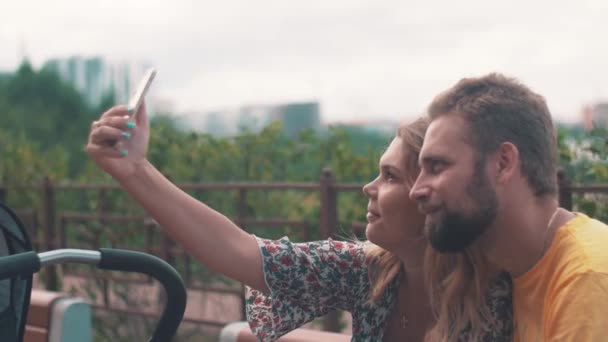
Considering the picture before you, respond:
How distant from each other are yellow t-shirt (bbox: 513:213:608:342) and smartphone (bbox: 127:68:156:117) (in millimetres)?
830

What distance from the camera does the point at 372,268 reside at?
2352 millimetres

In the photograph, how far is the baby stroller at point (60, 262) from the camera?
2.12m

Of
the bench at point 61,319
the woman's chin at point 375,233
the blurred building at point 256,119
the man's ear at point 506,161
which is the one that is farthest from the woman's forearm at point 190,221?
the blurred building at point 256,119

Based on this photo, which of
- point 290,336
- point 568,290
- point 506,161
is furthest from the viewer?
point 290,336

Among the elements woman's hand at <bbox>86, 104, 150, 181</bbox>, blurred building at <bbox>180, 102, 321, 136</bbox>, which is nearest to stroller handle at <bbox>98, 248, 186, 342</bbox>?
woman's hand at <bbox>86, 104, 150, 181</bbox>

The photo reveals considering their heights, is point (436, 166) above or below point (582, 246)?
above

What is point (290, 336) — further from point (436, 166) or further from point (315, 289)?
point (436, 166)

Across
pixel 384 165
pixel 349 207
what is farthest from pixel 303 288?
pixel 349 207

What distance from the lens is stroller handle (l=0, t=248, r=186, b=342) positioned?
6.35ft

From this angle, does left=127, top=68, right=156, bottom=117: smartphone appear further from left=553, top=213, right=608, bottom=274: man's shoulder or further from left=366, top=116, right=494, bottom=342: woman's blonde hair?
left=553, top=213, right=608, bottom=274: man's shoulder

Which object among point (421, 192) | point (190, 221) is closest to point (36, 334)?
point (190, 221)

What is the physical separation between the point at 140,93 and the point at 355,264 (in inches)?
26.8

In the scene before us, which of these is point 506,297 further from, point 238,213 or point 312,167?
point 312,167

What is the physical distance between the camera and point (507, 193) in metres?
1.88
